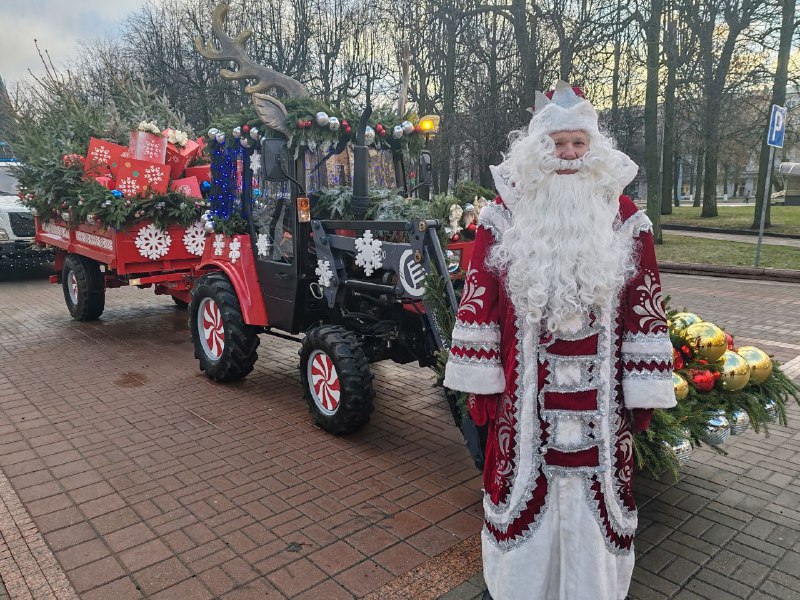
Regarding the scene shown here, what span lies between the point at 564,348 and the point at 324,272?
3.05 metres

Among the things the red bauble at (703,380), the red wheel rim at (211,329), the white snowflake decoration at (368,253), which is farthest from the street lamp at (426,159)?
the red bauble at (703,380)

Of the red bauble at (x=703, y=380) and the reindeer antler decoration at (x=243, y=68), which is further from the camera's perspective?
the reindeer antler decoration at (x=243, y=68)

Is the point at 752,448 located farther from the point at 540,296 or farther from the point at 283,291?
the point at 283,291

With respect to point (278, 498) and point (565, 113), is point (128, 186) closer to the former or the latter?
point (278, 498)

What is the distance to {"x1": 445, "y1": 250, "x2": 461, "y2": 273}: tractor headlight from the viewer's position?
4219mm

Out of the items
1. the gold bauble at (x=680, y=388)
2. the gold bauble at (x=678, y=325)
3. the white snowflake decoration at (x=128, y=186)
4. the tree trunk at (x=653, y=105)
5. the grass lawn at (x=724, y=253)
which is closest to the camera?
the gold bauble at (x=680, y=388)

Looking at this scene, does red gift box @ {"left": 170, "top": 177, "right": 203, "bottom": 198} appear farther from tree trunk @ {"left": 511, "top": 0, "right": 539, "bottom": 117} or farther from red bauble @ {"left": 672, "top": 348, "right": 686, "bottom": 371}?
tree trunk @ {"left": 511, "top": 0, "right": 539, "bottom": 117}

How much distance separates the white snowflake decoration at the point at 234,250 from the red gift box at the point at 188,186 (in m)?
2.09

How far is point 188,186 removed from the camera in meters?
7.68

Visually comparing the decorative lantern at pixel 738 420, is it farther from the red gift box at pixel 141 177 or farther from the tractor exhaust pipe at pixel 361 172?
→ the red gift box at pixel 141 177

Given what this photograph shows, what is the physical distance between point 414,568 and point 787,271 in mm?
11428

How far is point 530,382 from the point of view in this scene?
2.19 metres

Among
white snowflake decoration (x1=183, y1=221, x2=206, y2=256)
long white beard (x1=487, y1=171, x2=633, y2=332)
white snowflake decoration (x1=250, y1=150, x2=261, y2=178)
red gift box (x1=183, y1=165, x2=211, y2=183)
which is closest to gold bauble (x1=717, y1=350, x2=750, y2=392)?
long white beard (x1=487, y1=171, x2=633, y2=332)

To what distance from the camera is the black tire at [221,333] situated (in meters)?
5.63
